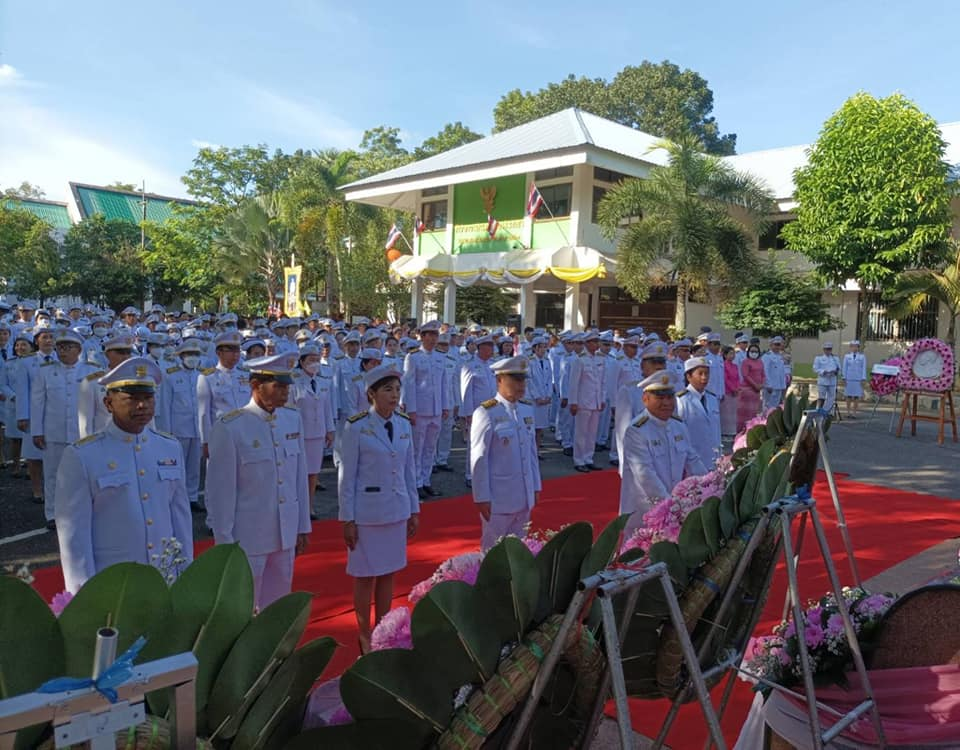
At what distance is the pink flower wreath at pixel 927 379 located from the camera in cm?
1253

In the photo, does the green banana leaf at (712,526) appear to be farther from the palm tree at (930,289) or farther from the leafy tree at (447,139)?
the leafy tree at (447,139)

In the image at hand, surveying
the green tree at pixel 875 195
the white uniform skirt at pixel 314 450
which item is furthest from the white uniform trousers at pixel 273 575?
→ the green tree at pixel 875 195

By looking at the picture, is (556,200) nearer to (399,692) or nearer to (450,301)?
(450,301)

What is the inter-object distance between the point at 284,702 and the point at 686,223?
17.6m

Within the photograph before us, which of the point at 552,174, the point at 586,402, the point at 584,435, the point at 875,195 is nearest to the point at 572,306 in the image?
the point at 552,174

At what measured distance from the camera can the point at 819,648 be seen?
2543mm

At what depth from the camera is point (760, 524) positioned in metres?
2.19

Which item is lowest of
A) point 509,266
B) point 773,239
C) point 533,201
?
point 509,266

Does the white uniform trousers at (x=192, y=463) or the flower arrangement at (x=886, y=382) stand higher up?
the flower arrangement at (x=886, y=382)

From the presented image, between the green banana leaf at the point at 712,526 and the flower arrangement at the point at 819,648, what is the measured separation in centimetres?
48

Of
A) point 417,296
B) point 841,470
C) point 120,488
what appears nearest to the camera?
point 120,488

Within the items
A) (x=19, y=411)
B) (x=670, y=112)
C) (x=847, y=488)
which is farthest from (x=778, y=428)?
(x=670, y=112)

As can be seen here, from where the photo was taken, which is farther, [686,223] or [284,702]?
[686,223]

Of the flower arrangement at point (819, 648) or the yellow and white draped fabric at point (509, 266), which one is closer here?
the flower arrangement at point (819, 648)
